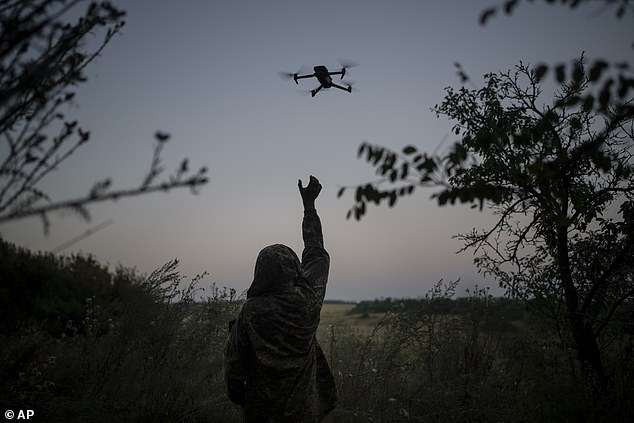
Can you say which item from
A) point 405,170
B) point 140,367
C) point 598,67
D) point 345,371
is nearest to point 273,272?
point 405,170

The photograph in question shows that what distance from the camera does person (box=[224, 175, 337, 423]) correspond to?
3295mm

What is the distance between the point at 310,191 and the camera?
13.2ft

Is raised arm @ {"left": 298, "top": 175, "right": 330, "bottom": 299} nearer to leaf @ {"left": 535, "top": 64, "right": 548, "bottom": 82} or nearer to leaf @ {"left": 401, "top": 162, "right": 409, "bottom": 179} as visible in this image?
leaf @ {"left": 401, "top": 162, "right": 409, "bottom": 179}

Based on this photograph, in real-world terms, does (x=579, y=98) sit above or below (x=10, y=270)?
above

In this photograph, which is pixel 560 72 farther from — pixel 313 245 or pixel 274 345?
pixel 274 345

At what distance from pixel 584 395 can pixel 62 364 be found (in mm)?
7174

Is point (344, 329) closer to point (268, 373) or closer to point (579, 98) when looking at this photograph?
point (268, 373)

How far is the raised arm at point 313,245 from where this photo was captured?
3590mm

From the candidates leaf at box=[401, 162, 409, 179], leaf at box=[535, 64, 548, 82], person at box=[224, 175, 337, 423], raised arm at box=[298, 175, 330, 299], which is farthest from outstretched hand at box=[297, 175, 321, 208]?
leaf at box=[535, 64, 548, 82]

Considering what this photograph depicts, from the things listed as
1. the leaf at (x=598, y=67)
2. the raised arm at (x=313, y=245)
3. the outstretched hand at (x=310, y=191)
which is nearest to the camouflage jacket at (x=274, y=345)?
the raised arm at (x=313, y=245)

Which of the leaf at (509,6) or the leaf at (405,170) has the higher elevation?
the leaf at (509,6)

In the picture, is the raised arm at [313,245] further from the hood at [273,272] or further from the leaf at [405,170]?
the leaf at [405,170]

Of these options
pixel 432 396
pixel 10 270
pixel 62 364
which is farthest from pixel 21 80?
pixel 10 270

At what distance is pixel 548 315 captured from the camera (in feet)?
20.7
